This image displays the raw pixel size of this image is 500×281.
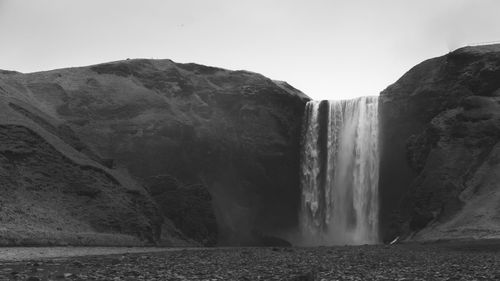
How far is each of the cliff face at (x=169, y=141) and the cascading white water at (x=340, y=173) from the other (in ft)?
10.3

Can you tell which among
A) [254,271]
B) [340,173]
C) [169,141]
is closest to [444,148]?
[340,173]

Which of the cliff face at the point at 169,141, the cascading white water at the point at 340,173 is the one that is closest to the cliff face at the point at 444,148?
the cascading white water at the point at 340,173

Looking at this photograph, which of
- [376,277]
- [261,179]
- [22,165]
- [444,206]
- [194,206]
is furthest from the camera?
[261,179]

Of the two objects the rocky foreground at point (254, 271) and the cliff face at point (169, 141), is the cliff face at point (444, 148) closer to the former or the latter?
the cliff face at point (169, 141)

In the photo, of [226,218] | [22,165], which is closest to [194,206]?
[226,218]

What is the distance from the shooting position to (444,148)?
6969 cm

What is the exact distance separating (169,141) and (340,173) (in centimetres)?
2799

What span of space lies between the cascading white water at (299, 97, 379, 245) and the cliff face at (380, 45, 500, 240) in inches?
83.9

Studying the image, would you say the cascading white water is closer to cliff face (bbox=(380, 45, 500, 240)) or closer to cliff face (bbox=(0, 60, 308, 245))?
cliff face (bbox=(380, 45, 500, 240))

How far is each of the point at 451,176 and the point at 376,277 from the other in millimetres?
48382

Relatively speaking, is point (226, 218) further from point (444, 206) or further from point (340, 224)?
point (444, 206)

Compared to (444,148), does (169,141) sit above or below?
above

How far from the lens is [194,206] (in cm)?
7225

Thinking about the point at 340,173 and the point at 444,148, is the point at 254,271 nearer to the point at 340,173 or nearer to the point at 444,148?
the point at 444,148
